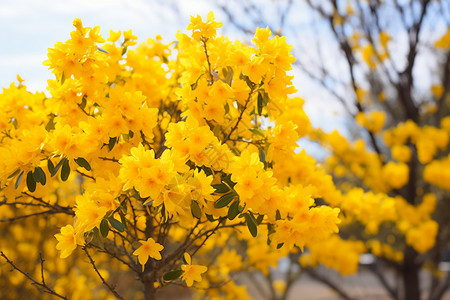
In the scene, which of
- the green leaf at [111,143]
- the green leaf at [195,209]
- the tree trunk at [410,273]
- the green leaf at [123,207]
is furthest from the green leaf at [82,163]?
the tree trunk at [410,273]

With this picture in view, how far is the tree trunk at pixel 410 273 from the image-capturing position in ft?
21.8

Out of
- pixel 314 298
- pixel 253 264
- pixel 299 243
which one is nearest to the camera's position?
pixel 299 243

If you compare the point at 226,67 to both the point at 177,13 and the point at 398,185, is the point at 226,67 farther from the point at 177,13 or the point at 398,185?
the point at 398,185

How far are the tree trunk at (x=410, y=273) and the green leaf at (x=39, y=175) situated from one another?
20.2 feet

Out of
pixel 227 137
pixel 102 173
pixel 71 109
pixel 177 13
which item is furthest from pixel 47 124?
pixel 177 13

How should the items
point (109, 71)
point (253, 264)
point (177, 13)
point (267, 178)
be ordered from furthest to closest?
point (177, 13) < point (253, 264) < point (109, 71) < point (267, 178)

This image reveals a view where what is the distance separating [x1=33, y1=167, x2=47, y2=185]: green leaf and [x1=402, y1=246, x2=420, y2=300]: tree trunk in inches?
243

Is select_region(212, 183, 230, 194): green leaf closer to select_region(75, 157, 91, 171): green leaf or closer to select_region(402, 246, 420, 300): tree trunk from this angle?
select_region(75, 157, 91, 171): green leaf

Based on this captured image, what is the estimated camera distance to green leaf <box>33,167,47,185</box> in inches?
70.3

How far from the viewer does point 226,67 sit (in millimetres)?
1978

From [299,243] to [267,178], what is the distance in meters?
0.35

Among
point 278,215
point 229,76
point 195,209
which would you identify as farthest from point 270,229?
point 229,76

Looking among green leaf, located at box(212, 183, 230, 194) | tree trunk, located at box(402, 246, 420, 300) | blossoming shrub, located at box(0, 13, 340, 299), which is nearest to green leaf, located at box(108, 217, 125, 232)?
blossoming shrub, located at box(0, 13, 340, 299)

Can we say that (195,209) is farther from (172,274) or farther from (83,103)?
(83,103)
